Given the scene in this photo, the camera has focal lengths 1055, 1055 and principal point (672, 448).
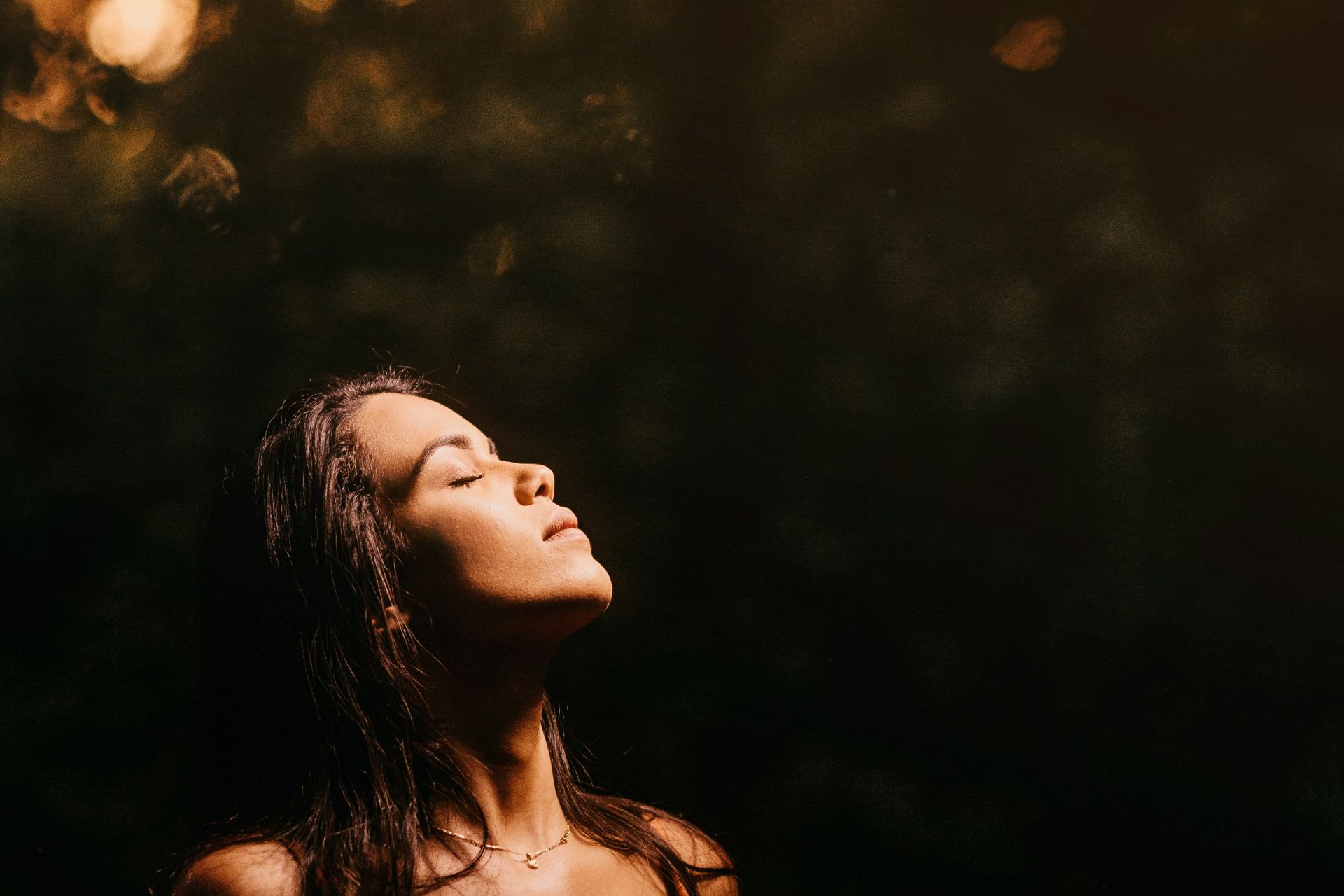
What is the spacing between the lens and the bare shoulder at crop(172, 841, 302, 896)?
81 cm

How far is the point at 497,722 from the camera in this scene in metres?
0.95

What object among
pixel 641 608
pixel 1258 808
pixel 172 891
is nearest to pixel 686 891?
pixel 641 608

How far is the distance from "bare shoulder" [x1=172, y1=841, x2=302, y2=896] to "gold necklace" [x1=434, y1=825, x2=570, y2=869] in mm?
124

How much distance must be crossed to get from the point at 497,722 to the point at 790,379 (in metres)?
0.50

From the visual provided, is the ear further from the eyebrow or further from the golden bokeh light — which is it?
the golden bokeh light

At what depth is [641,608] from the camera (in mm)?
1193

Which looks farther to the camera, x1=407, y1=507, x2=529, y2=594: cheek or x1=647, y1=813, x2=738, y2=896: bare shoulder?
x1=647, y1=813, x2=738, y2=896: bare shoulder

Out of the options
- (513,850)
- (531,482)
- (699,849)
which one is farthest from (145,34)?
(699,849)

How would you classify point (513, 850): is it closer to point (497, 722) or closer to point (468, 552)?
point (497, 722)

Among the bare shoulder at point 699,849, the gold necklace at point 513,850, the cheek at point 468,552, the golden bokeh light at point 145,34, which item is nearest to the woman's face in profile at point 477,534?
the cheek at point 468,552

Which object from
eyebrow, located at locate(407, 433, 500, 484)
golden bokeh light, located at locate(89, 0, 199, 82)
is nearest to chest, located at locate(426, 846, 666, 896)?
eyebrow, located at locate(407, 433, 500, 484)

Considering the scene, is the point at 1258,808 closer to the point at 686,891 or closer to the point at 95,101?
the point at 686,891

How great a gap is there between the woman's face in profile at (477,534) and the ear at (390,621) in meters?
0.02

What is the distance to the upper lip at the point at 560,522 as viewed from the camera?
0.94 m
